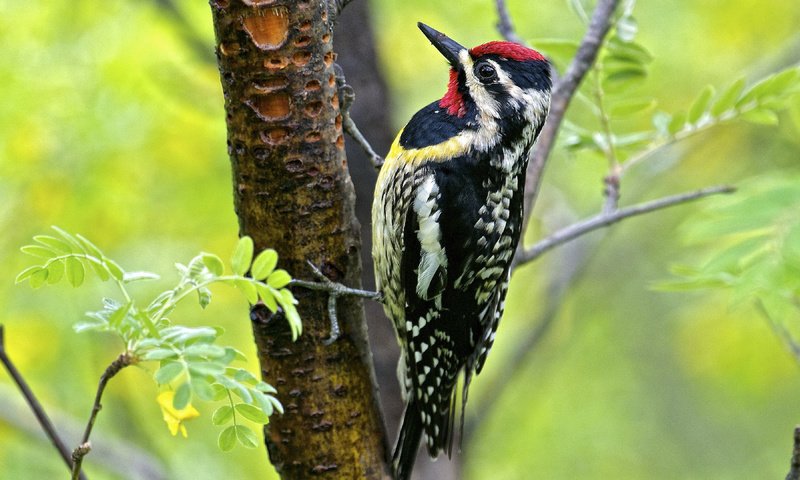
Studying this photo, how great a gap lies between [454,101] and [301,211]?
99 cm

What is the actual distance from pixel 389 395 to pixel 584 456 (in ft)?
8.17

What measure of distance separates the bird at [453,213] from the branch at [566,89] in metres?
0.16

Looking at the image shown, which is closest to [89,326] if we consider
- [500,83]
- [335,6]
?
[335,6]

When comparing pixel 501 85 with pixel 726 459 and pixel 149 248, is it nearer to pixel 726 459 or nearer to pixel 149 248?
pixel 149 248

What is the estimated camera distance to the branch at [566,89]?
2.91 meters

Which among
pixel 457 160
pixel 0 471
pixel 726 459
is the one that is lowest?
pixel 726 459

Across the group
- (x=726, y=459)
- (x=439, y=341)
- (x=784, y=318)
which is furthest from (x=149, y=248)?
(x=726, y=459)

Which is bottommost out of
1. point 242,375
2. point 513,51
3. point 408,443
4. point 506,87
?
point 408,443

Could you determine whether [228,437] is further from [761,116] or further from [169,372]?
[761,116]

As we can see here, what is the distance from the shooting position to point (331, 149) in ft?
6.66

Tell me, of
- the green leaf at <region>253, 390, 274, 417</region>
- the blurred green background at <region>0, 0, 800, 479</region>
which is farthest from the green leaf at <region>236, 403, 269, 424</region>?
the blurred green background at <region>0, 0, 800, 479</region>

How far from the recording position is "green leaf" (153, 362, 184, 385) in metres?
1.40

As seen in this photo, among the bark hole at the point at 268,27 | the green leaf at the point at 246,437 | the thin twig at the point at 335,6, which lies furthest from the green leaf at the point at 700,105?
the green leaf at the point at 246,437

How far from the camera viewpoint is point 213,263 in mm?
1562
